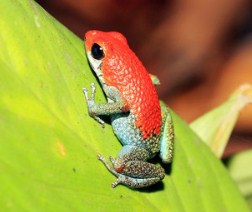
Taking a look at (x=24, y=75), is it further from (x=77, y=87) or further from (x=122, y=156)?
(x=122, y=156)

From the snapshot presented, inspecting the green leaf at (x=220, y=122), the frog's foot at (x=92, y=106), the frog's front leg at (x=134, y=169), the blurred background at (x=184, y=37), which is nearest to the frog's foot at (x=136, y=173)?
the frog's front leg at (x=134, y=169)

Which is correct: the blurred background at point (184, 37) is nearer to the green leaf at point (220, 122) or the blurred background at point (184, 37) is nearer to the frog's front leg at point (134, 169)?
the green leaf at point (220, 122)

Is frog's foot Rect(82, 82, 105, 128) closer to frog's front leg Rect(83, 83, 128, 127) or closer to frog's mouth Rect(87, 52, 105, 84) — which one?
frog's front leg Rect(83, 83, 128, 127)

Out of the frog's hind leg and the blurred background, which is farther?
the blurred background

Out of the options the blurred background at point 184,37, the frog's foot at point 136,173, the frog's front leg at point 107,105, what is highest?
the frog's front leg at point 107,105

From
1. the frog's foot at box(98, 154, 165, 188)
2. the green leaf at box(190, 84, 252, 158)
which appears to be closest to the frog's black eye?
the frog's foot at box(98, 154, 165, 188)

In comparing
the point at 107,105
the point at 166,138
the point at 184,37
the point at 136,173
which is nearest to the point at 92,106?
Result: the point at 107,105
